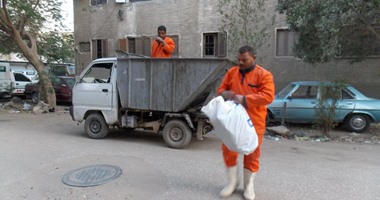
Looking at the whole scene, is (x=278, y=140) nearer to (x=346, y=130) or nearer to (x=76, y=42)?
(x=346, y=130)

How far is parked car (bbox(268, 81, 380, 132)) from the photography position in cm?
896

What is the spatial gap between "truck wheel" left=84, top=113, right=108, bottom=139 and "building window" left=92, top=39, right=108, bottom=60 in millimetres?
10122

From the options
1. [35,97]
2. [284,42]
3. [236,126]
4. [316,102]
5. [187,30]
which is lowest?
[35,97]

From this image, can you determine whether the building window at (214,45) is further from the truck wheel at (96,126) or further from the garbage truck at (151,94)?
the truck wheel at (96,126)

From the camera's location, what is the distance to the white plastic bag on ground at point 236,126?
3.68 m

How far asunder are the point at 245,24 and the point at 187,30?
4301mm

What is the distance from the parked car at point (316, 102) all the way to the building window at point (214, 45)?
4.91m

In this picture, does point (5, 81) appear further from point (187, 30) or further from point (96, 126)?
point (96, 126)

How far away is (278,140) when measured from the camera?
27.3ft

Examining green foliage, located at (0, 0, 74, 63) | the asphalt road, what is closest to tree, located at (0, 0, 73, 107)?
green foliage, located at (0, 0, 74, 63)

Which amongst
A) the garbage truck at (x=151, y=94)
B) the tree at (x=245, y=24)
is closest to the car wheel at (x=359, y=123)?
the tree at (x=245, y=24)

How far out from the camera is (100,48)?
17.6 meters

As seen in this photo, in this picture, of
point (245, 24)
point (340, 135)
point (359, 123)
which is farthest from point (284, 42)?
point (340, 135)

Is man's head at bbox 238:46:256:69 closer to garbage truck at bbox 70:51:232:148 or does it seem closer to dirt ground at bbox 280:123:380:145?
garbage truck at bbox 70:51:232:148
